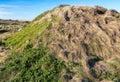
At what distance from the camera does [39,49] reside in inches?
1414

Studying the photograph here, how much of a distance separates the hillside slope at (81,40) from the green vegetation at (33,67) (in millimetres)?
868

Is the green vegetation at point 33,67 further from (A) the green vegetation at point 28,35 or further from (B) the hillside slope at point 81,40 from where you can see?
(A) the green vegetation at point 28,35

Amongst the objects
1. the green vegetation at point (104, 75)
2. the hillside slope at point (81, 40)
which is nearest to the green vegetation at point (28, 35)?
the hillside slope at point (81, 40)

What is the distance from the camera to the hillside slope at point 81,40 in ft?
106

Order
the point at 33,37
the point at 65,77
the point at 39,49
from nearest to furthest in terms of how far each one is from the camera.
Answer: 1. the point at 65,77
2. the point at 39,49
3. the point at 33,37

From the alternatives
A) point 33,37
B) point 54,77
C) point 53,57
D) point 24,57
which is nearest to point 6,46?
point 33,37

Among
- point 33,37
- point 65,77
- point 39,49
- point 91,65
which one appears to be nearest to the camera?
point 65,77

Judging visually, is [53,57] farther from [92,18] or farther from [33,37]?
[92,18]

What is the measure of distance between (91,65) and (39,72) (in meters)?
6.63

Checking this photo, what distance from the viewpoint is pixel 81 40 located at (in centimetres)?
3662

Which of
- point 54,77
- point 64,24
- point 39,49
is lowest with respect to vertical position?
point 54,77

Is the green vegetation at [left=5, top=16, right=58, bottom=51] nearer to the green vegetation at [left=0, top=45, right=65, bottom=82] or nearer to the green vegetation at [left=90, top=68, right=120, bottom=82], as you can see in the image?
the green vegetation at [left=0, top=45, right=65, bottom=82]

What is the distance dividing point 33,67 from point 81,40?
316 inches

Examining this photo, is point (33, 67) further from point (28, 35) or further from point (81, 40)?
point (28, 35)
